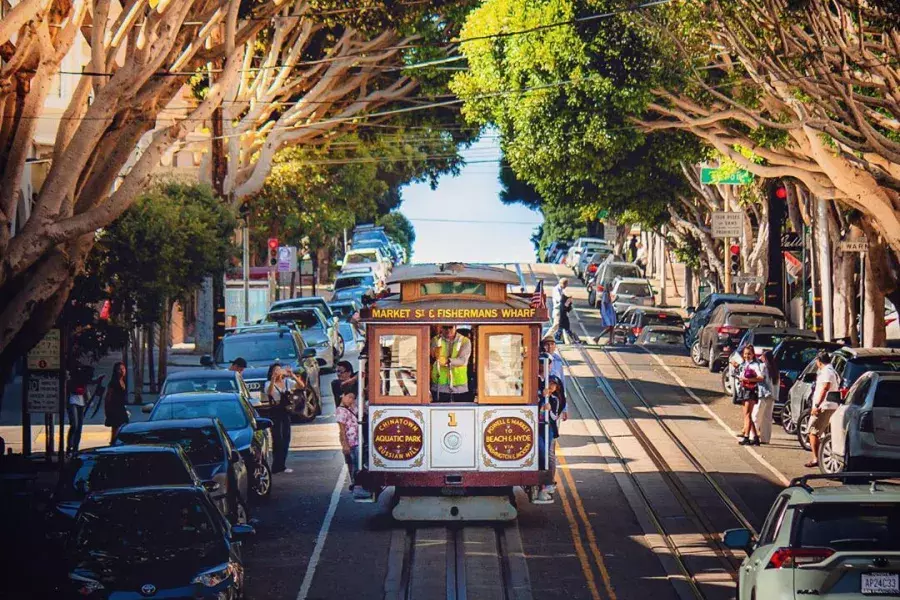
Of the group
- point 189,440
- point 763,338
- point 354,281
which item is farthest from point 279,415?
point 354,281

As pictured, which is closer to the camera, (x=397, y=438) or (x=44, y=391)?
(x=397, y=438)

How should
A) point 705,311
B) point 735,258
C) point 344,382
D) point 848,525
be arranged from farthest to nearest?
1. point 735,258
2. point 705,311
3. point 344,382
4. point 848,525

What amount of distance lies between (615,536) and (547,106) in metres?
21.6

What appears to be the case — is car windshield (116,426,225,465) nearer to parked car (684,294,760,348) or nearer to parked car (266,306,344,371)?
parked car (266,306,344,371)

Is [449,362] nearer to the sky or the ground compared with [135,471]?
nearer to the sky

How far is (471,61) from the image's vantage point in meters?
45.2

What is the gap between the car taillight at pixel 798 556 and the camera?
10820 mm

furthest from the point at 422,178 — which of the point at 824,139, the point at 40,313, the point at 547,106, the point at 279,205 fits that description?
the point at 40,313

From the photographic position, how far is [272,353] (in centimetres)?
3294

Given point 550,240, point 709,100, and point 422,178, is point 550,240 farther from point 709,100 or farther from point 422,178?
point 709,100

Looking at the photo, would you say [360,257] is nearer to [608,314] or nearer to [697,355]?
[608,314]

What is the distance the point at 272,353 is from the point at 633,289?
74.0 feet

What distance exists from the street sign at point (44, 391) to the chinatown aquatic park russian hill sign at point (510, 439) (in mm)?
9250

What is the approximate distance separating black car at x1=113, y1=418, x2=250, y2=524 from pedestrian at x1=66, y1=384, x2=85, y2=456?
7826mm
